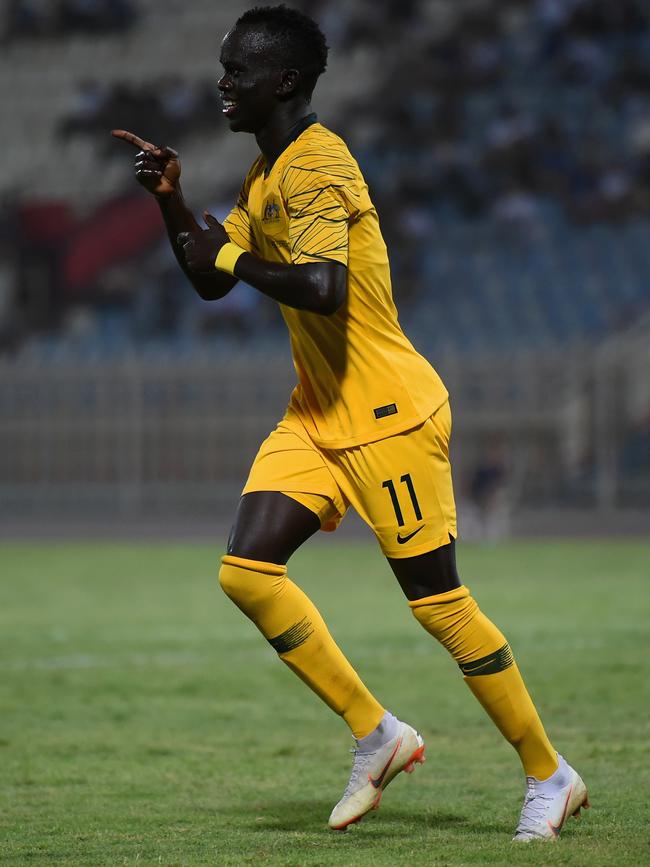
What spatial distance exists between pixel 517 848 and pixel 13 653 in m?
5.73

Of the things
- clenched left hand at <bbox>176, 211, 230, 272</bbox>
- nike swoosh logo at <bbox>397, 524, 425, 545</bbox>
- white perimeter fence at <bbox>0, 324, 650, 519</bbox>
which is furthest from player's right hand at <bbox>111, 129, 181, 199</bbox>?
white perimeter fence at <bbox>0, 324, 650, 519</bbox>

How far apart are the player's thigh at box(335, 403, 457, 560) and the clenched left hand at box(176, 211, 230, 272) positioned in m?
0.70

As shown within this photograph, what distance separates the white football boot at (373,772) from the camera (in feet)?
14.3

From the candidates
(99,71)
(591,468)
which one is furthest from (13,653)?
(99,71)

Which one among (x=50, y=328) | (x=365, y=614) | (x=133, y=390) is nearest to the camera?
(x=365, y=614)

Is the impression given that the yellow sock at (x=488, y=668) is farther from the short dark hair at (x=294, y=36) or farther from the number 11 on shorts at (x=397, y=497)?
the short dark hair at (x=294, y=36)

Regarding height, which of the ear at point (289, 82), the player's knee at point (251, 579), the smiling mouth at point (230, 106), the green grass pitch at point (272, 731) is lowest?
the green grass pitch at point (272, 731)

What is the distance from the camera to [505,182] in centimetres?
2481

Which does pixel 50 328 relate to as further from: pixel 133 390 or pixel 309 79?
pixel 309 79

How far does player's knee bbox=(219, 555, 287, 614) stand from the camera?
4.29 metres

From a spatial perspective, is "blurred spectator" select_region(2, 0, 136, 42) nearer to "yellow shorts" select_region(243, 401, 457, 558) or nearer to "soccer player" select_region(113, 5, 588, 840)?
"soccer player" select_region(113, 5, 588, 840)

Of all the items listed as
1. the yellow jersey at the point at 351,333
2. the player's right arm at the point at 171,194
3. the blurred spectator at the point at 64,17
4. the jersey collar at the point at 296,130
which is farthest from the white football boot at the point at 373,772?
the blurred spectator at the point at 64,17

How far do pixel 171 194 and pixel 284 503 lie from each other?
1016 millimetres

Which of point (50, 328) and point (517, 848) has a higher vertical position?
point (50, 328)
